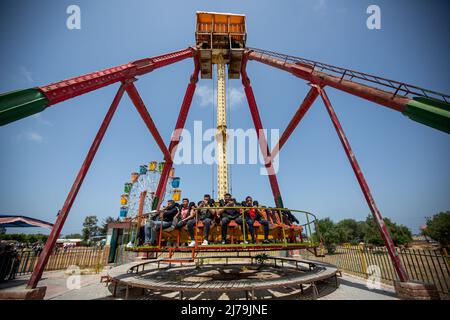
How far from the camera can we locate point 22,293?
195 inches

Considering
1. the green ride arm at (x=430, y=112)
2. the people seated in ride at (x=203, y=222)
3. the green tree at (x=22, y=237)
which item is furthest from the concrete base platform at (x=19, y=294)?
the green tree at (x=22, y=237)

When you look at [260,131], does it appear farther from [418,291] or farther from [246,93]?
[418,291]

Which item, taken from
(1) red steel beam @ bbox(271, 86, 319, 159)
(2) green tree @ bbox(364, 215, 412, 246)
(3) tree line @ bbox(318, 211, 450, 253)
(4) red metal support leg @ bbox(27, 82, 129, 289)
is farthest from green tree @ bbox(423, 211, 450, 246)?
(4) red metal support leg @ bbox(27, 82, 129, 289)

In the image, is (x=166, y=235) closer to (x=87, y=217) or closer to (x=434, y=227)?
(x=434, y=227)

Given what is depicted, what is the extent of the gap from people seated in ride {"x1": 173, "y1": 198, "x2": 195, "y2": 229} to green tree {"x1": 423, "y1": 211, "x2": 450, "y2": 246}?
222 ft

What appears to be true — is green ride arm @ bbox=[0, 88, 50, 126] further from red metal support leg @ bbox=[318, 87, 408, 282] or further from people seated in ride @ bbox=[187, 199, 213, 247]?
red metal support leg @ bbox=[318, 87, 408, 282]

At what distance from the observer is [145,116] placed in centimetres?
1173

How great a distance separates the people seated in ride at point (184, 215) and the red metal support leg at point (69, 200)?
3240mm

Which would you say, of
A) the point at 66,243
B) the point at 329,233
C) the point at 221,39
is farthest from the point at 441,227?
the point at 66,243

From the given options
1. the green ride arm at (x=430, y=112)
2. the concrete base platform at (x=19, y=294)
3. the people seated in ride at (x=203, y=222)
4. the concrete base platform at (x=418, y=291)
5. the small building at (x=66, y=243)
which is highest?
the green ride arm at (x=430, y=112)

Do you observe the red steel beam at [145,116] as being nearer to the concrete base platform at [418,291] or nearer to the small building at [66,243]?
the concrete base platform at [418,291]

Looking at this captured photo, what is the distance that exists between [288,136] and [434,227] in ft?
208

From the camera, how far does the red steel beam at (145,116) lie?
997 centimetres
